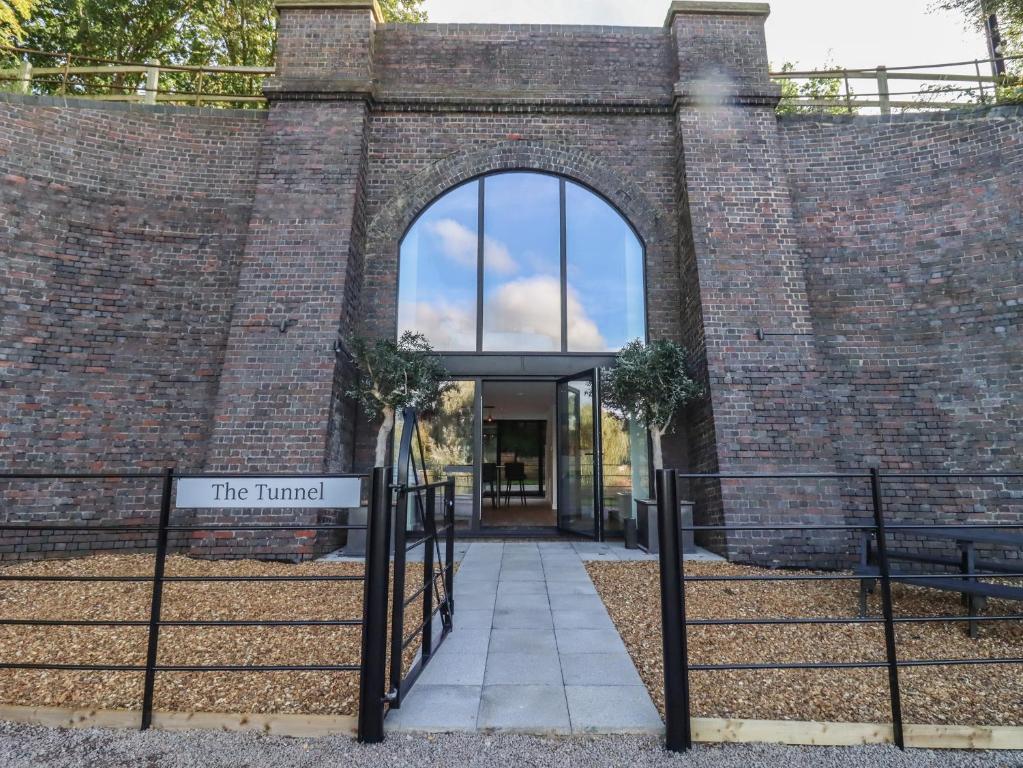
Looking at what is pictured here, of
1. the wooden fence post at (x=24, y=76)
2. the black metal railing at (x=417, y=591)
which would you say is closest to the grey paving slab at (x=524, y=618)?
the black metal railing at (x=417, y=591)

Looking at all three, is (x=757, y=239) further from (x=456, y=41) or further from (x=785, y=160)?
(x=456, y=41)

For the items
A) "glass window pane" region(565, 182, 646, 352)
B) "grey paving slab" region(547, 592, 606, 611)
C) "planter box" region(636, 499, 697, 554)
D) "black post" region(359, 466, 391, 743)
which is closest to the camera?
"black post" region(359, 466, 391, 743)

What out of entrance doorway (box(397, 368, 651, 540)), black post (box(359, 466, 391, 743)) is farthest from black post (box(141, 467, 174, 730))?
entrance doorway (box(397, 368, 651, 540))

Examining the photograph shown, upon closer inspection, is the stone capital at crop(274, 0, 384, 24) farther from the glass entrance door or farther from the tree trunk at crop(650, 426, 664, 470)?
the tree trunk at crop(650, 426, 664, 470)

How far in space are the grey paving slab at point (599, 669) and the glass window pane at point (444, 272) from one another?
15.5 feet

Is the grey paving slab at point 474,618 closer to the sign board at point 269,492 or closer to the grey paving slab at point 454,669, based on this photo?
the grey paving slab at point 454,669

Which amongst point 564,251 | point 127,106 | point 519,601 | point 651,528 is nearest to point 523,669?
point 519,601

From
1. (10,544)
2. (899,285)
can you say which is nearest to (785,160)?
(899,285)

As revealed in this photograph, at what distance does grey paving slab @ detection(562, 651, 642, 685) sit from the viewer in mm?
2736

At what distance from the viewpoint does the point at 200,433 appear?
6.10 metres

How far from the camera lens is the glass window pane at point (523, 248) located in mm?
7312

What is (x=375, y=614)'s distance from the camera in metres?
2.33

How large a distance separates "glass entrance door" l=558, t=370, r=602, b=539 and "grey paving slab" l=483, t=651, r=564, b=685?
370 centimetres

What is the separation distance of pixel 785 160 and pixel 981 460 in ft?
13.9
